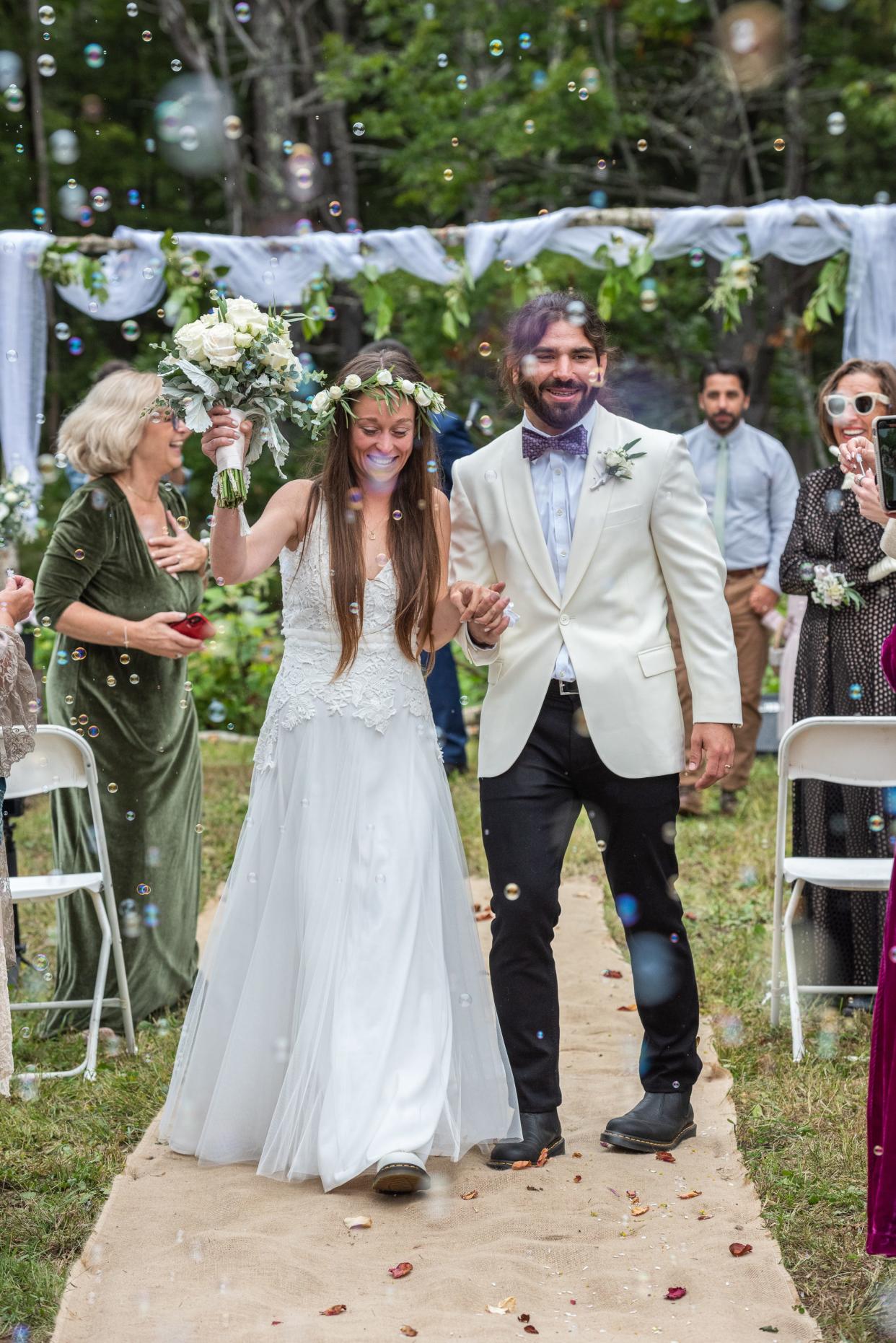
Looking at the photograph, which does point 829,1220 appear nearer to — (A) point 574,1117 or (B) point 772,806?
(A) point 574,1117

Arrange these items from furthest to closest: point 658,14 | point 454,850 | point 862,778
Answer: point 658,14, point 862,778, point 454,850

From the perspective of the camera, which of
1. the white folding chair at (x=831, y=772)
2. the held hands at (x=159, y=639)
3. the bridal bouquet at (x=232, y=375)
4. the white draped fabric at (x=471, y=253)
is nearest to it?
the bridal bouquet at (x=232, y=375)

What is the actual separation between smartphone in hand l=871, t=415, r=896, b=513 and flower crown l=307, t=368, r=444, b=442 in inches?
52.5

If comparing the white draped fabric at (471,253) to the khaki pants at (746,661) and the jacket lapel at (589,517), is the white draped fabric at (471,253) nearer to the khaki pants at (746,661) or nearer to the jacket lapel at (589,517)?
the khaki pants at (746,661)

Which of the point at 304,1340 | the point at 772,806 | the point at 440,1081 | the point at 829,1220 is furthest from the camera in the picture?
the point at 772,806

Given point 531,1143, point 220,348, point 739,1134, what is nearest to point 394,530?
point 220,348

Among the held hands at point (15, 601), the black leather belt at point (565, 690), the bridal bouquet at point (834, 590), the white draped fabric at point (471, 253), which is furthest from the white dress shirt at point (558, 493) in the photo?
the white draped fabric at point (471, 253)

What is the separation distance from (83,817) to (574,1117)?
6.70 ft

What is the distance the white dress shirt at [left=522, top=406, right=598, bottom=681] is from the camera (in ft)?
12.6

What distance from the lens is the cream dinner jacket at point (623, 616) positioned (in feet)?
12.3

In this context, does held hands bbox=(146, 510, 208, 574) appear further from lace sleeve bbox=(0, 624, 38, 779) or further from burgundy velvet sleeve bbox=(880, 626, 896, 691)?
burgundy velvet sleeve bbox=(880, 626, 896, 691)

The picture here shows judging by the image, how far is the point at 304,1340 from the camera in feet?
9.56

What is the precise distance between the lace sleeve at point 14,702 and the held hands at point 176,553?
5.67 feet

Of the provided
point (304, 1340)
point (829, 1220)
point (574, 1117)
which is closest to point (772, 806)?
point (574, 1117)
